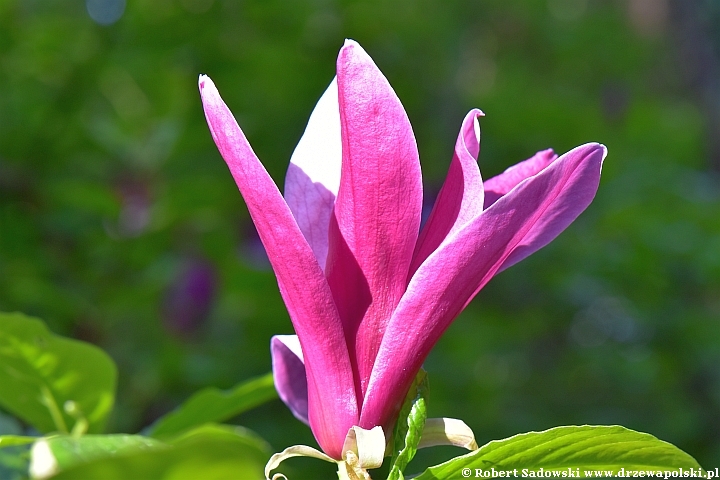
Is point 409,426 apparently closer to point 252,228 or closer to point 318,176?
point 318,176

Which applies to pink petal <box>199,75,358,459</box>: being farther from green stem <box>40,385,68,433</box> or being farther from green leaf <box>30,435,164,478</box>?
green stem <box>40,385,68,433</box>

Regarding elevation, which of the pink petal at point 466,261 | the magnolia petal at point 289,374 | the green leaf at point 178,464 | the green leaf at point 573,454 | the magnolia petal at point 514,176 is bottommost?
the green leaf at point 573,454

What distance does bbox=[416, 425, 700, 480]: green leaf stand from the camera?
509 millimetres

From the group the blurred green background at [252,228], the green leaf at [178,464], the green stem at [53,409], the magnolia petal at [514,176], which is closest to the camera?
the green leaf at [178,464]

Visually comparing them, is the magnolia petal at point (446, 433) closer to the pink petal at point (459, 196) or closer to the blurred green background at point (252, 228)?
the pink petal at point (459, 196)

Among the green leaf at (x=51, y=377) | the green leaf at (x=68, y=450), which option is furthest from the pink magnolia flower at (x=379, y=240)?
the green leaf at (x=51, y=377)

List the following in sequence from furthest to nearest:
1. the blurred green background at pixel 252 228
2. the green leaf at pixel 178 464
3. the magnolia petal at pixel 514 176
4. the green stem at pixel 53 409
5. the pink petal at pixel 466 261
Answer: the blurred green background at pixel 252 228 → the green stem at pixel 53 409 → the magnolia petal at pixel 514 176 → the pink petal at pixel 466 261 → the green leaf at pixel 178 464

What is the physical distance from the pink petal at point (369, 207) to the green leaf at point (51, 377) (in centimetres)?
29

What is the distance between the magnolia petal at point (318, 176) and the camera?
0.62m

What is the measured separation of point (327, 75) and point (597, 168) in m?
1.68

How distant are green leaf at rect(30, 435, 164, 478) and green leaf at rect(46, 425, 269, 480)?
6 cm

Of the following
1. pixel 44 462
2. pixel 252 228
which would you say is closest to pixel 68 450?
pixel 44 462

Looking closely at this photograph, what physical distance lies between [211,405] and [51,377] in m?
0.15

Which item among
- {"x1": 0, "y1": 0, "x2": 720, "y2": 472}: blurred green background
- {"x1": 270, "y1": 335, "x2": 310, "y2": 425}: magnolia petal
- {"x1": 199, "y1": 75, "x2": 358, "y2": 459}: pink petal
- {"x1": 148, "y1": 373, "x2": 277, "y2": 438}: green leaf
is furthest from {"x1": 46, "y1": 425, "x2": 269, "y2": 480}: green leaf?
{"x1": 0, "y1": 0, "x2": 720, "y2": 472}: blurred green background
